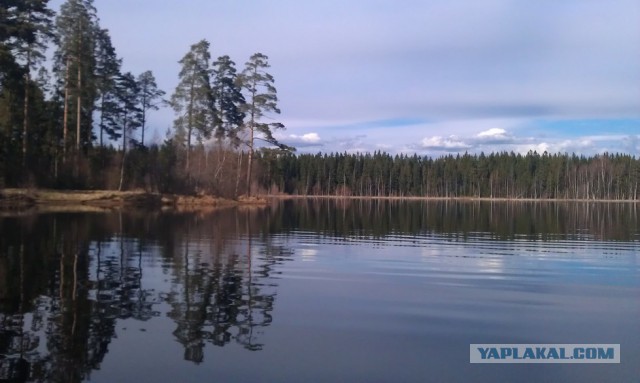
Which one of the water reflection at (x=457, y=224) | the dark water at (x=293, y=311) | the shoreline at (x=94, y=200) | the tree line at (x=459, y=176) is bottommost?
the dark water at (x=293, y=311)

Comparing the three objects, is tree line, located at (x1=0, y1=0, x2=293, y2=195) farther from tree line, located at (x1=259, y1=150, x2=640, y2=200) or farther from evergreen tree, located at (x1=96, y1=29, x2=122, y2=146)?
tree line, located at (x1=259, y1=150, x2=640, y2=200)

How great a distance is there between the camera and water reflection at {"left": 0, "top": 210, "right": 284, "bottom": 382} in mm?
7395

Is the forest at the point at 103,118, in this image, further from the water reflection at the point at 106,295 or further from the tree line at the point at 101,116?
the water reflection at the point at 106,295

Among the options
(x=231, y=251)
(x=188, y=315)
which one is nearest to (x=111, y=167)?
(x=231, y=251)

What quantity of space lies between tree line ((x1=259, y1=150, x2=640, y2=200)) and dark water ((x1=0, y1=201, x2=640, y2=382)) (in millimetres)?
139481

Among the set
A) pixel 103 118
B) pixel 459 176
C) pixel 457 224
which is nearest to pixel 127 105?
pixel 103 118

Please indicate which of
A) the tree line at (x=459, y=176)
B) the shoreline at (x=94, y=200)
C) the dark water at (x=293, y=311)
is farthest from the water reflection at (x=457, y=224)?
the tree line at (x=459, y=176)

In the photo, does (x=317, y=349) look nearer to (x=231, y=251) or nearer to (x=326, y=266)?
(x=326, y=266)

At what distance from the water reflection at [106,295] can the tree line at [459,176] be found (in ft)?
454

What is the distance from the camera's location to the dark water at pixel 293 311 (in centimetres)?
711

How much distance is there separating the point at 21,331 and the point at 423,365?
570 centimetres

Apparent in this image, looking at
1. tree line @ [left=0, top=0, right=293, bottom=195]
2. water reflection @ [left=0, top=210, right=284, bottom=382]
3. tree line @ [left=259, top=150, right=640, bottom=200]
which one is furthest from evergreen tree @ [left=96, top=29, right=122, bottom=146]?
tree line @ [left=259, top=150, right=640, bottom=200]

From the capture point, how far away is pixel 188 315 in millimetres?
9406

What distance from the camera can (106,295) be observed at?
10727 mm
